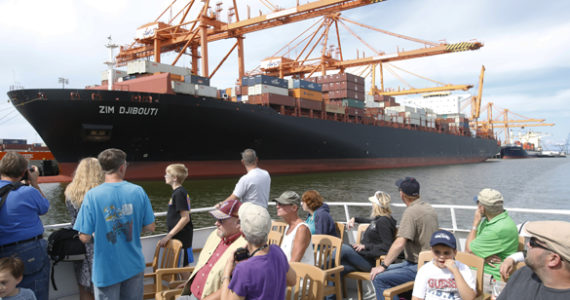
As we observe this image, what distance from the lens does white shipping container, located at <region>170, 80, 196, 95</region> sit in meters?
20.6

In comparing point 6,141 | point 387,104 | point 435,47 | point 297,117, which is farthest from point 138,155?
point 387,104

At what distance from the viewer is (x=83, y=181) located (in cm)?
A: 307

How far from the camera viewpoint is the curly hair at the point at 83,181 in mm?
3049

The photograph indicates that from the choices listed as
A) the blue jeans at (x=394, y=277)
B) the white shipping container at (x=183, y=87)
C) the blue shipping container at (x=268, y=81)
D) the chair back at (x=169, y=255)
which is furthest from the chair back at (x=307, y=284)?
the blue shipping container at (x=268, y=81)

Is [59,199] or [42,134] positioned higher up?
[42,134]

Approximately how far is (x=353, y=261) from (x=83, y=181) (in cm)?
274

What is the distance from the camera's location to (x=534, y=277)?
4.95ft

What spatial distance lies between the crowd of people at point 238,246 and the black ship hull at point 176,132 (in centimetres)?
1647

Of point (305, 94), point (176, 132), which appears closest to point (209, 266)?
point (176, 132)

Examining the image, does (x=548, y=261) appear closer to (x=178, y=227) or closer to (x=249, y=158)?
(x=178, y=227)

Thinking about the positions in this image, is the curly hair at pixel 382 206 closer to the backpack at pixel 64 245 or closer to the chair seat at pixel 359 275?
the chair seat at pixel 359 275

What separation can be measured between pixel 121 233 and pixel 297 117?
75.7 ft

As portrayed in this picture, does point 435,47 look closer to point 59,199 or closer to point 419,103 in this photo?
point 59,199

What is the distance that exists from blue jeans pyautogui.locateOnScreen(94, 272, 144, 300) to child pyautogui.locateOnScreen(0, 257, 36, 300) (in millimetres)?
424
